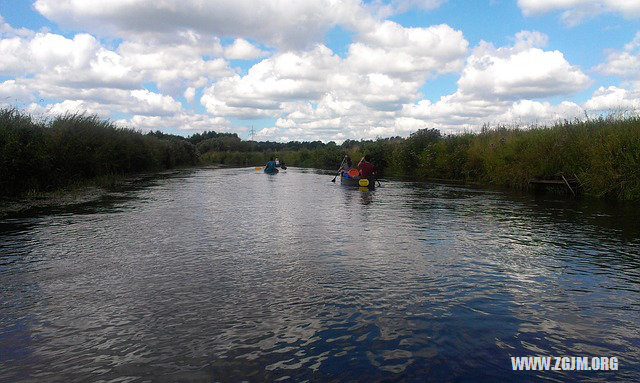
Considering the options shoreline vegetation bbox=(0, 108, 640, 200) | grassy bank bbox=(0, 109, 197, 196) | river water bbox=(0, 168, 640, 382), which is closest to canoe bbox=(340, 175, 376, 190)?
shoreline vegetation bbox=(0, 108, 640, 200)

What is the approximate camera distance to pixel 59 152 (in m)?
28.1

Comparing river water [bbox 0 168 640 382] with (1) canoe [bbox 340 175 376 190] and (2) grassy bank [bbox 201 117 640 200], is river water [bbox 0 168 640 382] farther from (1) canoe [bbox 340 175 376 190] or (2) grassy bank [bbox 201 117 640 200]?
(1) canoe [bbox 340 175 376 190]

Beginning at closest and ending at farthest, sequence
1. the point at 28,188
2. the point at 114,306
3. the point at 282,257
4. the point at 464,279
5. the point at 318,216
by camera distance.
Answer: the point at 114,306 → the point at 464,279 → the point at 282,257 → the point at 318,216 → the point at 28,188

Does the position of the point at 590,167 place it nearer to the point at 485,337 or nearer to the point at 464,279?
the point at 464,279

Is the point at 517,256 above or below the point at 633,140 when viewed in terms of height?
below

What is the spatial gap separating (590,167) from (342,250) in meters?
19.1

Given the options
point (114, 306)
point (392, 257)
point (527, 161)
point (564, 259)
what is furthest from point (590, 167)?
point (114, 306)

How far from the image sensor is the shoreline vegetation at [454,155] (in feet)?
71.2

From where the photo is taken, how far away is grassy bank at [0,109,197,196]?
21719mm

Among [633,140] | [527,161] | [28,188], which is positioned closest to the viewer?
[633,140]

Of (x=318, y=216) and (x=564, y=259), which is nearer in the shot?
(x=564, y=259)

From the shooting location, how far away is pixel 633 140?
2100 centimetres

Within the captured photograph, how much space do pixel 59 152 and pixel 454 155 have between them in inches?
1291

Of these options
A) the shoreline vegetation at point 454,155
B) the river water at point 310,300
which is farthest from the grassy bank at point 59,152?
the river water at point 310,300
